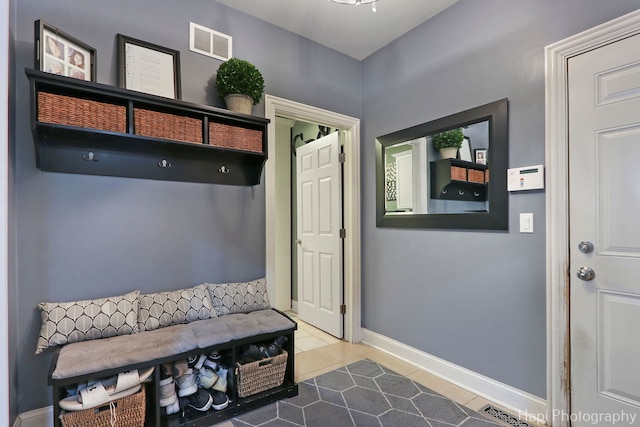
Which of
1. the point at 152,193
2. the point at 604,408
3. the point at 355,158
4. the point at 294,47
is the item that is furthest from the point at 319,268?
the point at 604,408

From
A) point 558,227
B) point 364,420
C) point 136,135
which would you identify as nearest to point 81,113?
point 136,135

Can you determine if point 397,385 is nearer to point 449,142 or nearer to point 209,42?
point 449,142

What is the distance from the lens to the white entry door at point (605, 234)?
153 centimetres

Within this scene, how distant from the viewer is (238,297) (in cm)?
219

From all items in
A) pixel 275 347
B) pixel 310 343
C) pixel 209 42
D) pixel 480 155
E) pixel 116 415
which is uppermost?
pixel 209 42

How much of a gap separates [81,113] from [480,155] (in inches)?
91.6

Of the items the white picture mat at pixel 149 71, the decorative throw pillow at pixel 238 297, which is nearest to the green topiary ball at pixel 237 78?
the white picture mat at pixel 149 71

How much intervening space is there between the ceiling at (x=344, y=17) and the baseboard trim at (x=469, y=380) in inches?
101

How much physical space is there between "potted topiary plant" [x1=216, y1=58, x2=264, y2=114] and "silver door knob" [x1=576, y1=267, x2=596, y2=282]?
215cm

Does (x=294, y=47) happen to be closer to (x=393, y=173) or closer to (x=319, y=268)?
(x=393, y=173)

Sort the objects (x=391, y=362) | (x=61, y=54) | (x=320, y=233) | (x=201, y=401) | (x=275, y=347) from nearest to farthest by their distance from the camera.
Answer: (x=61, y=54) → (x=201, y=401) → (x=275, y=347) → (x=391, y=362) → (x=320, y=233)

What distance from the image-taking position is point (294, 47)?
8.65 feet

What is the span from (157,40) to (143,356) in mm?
1882

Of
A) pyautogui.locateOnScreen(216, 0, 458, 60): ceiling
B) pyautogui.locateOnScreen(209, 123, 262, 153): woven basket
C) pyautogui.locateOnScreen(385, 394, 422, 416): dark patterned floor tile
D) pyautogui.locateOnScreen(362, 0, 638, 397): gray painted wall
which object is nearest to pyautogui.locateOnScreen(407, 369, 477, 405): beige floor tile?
pyautogui.locateOnScreen(362, 0, 638, 397): gray painted wall
